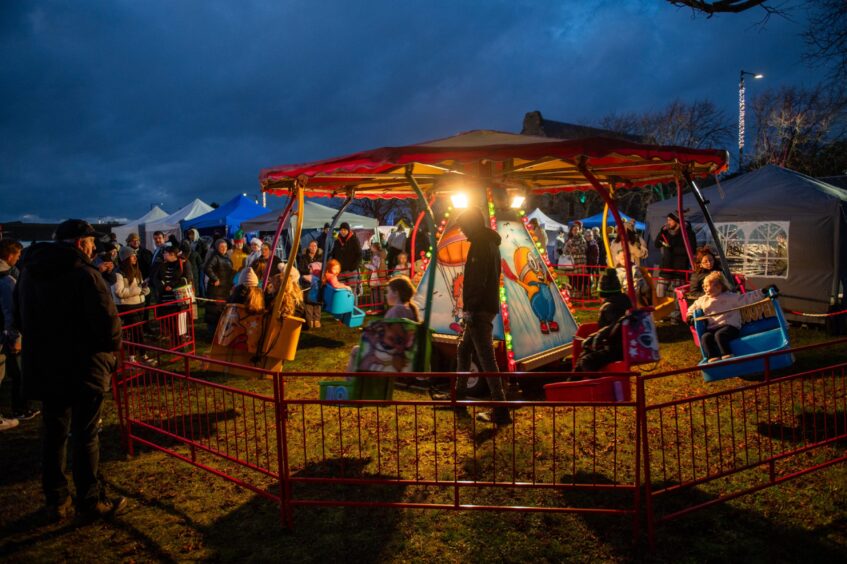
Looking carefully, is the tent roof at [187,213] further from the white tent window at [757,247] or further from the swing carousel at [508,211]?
the white tent window at [757,247]

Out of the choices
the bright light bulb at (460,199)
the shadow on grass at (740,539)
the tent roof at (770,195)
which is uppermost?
the tent roof at (770,195)

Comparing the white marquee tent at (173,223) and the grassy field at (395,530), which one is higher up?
the white marquee tent at (173,223)

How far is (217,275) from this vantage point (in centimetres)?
1007

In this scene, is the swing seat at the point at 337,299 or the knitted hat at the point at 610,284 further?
Answer: the swing seat at the point at 337,299

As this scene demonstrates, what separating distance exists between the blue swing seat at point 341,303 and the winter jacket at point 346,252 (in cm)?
294

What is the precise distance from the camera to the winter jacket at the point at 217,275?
9995 mm

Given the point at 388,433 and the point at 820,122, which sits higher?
the point at 820,122

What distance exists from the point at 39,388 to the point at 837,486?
595cm

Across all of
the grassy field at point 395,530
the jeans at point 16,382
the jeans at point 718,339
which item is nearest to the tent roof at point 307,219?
the jeans at point 16,382

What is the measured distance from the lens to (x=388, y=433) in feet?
17.9

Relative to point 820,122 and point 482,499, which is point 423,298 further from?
point 820,122

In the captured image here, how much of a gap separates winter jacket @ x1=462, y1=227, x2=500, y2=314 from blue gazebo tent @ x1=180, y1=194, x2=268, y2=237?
54.1 ft

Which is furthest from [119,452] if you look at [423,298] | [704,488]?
[704,488]

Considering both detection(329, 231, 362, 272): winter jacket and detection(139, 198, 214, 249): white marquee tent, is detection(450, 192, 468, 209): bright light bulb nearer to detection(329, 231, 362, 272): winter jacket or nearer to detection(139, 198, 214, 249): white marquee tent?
detection(329, 231, 362, 272): winter jacket
